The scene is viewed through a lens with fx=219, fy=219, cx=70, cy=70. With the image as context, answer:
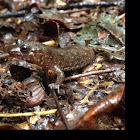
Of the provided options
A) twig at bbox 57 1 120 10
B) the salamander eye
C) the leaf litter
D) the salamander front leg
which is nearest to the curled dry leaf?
the leaf litter

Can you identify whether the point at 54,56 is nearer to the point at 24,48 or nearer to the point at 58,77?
the point at 58,77

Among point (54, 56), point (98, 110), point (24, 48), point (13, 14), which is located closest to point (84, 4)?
point (13, 14)

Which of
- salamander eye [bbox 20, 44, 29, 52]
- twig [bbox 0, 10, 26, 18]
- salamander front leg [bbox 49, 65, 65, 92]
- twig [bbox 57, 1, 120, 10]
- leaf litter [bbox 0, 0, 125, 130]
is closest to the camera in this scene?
leaf litter [bbox 0, 0, 125, 130]

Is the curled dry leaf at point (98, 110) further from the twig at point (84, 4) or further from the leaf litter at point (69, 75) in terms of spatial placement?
the twig at point (84, 4)

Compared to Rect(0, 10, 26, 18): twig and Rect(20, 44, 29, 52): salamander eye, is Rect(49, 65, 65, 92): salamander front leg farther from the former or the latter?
Rect(0, 10, 26, 18): twig

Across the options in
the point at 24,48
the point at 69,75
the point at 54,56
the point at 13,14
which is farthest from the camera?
the point at 13,14

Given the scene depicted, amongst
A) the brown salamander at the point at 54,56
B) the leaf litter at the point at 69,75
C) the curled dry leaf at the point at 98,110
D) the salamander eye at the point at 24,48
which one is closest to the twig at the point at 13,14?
the leaf litter at the point at 69,75

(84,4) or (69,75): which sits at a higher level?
(84,4)
